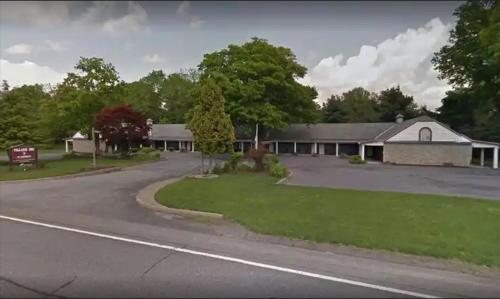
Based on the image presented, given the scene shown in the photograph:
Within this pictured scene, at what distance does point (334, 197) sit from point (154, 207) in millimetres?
6018

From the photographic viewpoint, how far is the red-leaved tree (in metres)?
30.8

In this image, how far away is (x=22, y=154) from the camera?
76.3 ft

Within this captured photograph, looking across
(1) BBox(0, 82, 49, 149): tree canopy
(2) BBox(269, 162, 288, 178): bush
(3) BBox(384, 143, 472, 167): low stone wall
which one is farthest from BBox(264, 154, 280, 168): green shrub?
(1) BBox(0, 82, 49, 149): tree canopy

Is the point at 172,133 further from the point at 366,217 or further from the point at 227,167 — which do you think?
the point at 366,217

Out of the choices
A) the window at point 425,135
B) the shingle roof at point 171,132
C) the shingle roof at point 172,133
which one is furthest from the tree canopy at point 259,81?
the shingle roof at point 171,132

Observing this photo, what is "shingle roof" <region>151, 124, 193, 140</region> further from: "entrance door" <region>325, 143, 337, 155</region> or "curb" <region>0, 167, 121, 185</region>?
"curb" <region>0, 167, 121, 185</region>

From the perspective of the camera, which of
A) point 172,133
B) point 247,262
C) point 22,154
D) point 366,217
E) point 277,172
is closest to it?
point 247,262

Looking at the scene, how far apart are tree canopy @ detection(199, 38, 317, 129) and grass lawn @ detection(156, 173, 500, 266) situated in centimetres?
2048

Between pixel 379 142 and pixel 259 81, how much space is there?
13.1 metres

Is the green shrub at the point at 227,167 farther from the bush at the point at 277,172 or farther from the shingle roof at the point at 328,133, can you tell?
the shingle roof at the point at 328,133

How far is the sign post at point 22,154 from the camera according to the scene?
74.3 ft

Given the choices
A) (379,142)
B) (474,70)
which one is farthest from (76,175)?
(474,70)

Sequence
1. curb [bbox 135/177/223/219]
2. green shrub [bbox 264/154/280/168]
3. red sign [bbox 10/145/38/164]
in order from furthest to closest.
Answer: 1. red sign [bbox 10/145/38/164]
2. green shrub [bbox 264/154/280/168]
3. curb [bbox 135/177/223/219]

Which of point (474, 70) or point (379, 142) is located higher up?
point (474, 70)
